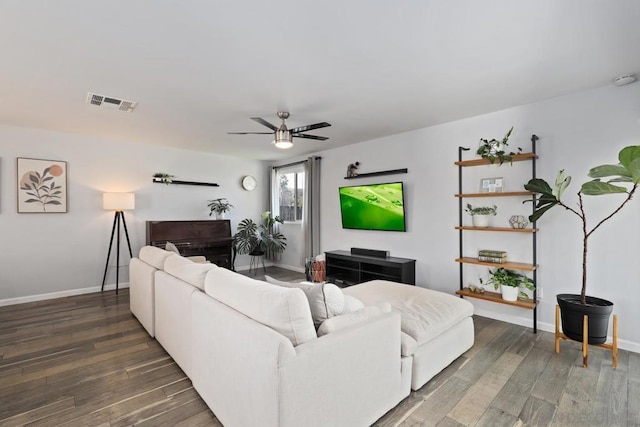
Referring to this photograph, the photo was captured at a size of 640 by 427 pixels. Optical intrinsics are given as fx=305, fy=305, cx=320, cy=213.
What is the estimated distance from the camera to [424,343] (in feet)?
7.45

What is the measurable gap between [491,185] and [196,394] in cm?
364

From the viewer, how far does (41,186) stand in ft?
14.7

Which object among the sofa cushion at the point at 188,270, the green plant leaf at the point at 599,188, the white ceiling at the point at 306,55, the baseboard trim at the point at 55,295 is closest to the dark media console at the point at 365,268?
the white ceiling at the point at 306,55

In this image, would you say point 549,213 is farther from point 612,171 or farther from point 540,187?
point 612,171

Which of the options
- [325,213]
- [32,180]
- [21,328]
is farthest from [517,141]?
[32,180]

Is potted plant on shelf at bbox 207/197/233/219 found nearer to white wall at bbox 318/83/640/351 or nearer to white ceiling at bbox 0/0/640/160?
white ceiling at bbox 0/0/640/160

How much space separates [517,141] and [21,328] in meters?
5.96

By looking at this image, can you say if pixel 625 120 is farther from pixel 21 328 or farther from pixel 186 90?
pixel 21 328

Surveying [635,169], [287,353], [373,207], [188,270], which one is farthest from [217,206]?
[635,169]

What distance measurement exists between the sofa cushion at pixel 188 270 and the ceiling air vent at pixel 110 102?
1820 millimetres

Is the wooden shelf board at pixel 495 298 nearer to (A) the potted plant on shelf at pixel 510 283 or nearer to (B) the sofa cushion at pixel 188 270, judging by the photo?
(A) the potted plant on shelf at pixel 510 283

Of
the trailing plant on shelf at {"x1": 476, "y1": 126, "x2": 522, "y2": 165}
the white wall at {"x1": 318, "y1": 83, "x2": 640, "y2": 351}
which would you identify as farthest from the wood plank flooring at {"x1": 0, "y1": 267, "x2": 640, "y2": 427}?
the trailing plant on shelf at {"x1": 476, "y1": 126, "x2": 522, "y2": 165}

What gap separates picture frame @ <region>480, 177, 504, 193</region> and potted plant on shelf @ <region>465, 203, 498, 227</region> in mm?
207

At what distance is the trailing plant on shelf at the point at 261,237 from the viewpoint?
619 centimetres
